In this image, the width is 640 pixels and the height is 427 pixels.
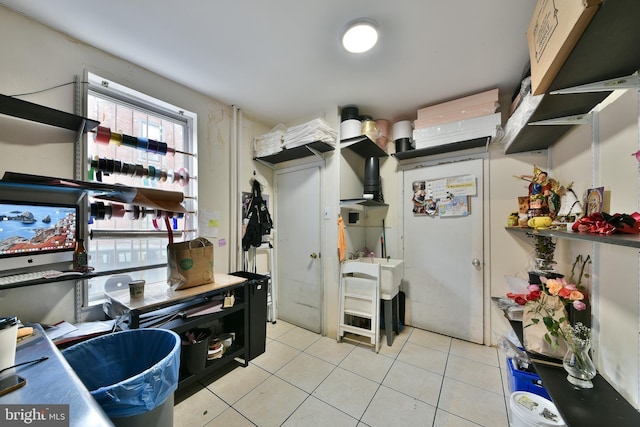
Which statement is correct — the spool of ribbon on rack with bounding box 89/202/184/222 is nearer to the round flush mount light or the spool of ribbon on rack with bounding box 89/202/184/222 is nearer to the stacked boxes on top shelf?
the round flush mount light

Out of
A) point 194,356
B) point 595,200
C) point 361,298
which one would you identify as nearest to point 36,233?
point 194,356

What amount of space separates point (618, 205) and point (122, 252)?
324 cm

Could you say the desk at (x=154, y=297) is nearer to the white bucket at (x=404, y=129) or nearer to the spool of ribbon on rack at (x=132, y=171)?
the spool of ribbon on rack at (x=132, y=171)

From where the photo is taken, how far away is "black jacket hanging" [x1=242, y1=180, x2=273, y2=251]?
282cm

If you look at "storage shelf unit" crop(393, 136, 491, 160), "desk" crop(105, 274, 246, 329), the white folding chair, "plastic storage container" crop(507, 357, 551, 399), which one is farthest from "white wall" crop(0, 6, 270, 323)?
"plastic storage container" crop(507, 357, 551, 399)

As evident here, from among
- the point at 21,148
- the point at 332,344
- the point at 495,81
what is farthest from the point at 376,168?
the point at 21,148

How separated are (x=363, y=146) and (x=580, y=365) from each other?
7.77 feet

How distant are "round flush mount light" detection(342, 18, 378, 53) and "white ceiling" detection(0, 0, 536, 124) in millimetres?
43

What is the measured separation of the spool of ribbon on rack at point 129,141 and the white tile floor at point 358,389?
2.02 meters

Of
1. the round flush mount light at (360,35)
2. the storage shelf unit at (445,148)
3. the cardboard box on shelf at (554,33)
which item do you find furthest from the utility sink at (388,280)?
the round flush mount light at (360,35)

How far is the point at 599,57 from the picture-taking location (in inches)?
34.8

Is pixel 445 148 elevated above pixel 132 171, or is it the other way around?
pixel 445 148

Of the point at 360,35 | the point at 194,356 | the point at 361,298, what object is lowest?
the point at 194,356

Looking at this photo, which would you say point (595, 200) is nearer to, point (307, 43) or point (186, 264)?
point (307, 43)
